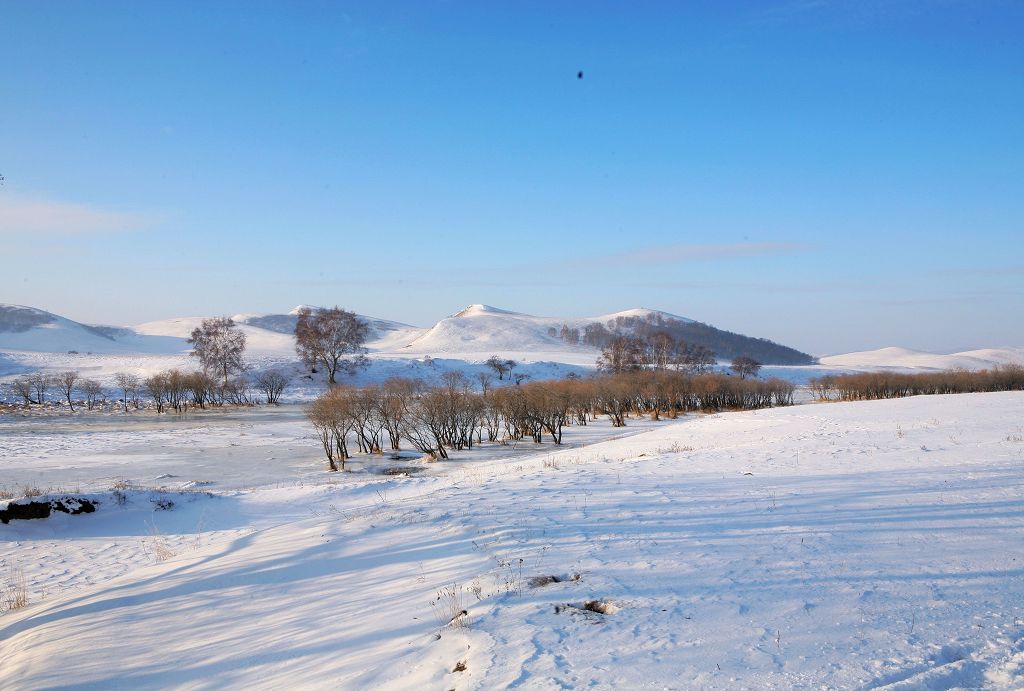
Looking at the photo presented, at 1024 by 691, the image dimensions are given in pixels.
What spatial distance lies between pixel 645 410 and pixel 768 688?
185ft

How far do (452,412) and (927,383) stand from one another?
57405 millimetres

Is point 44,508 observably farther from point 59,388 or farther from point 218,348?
point 218,348

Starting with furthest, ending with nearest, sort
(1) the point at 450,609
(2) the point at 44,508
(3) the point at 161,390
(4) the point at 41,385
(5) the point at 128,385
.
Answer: (5) the point at 128,385
(4) the point at 41,385
(3) the point at 161,390
(2) the point at 44,508
(1) the point at 450,609

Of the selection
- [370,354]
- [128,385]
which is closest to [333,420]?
[128,385]

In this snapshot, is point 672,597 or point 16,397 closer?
point 672,597

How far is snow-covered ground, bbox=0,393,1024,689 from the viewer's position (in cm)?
554

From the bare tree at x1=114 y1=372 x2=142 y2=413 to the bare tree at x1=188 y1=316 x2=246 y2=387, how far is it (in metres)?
7.54

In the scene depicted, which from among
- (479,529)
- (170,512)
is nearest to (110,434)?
(170,512)

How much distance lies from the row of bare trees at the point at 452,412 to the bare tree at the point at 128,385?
3826 centimetres

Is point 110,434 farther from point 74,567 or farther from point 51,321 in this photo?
point 51,321

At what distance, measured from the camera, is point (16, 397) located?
2611 inches

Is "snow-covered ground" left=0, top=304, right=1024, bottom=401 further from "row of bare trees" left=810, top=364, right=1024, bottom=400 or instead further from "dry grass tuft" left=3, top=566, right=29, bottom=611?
"dry grass tuft" left=3, top=566, right=29, bottom=611

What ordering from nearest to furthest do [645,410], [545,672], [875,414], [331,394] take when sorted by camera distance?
[545,672], [875,414], [331,394], [645,410]

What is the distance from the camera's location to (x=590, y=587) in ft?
23.3
